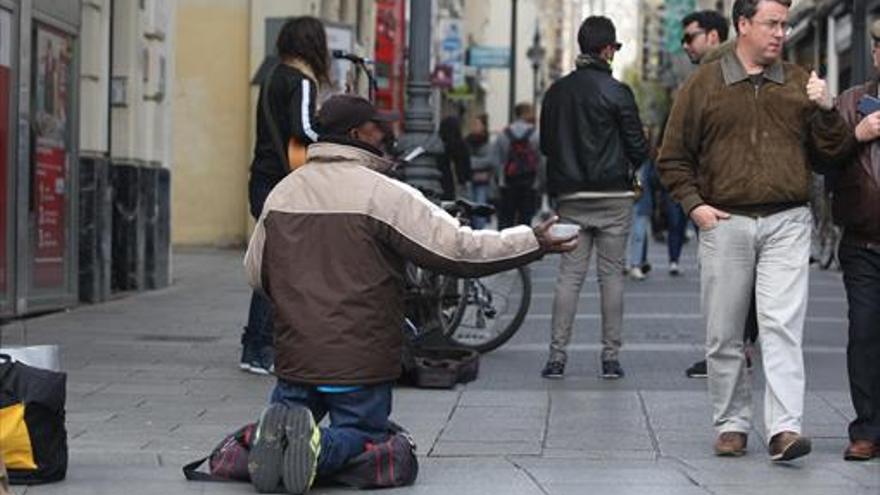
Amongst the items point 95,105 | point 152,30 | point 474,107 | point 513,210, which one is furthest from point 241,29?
point 474,107

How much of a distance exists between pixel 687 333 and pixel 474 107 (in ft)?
179

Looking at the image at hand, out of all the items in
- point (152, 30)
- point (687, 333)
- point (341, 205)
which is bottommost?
point (687, 333)

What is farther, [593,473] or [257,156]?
[257,156]

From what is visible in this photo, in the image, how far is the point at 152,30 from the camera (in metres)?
16.5

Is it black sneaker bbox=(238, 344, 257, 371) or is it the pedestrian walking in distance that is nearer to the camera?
the pedestrian walking in distance

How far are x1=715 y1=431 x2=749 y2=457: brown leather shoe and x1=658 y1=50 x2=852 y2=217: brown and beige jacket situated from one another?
3.11 feet

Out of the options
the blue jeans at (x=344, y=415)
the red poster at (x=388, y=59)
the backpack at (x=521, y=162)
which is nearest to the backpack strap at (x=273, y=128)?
the blue jeans at (x=344, y=415)

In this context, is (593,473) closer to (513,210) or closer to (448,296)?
(448,296)

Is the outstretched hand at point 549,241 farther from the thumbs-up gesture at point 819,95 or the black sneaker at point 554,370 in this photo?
the black sneaker at point 554,370

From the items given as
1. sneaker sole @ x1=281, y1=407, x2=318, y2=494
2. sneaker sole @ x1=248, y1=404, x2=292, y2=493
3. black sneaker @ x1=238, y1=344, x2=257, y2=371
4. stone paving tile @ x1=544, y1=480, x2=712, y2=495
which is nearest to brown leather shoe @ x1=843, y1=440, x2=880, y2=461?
stone paving tile @ x1=544, y1=480, x2=712, y2=495

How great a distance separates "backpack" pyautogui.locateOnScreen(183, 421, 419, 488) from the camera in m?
6.93

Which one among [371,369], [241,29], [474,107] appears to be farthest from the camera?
[474,107]

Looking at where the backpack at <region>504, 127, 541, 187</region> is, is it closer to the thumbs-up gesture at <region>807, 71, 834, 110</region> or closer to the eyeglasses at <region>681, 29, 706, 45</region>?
the eyeglasses at <region>681, 29, 706, 45</region>

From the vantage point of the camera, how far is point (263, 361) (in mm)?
10297
